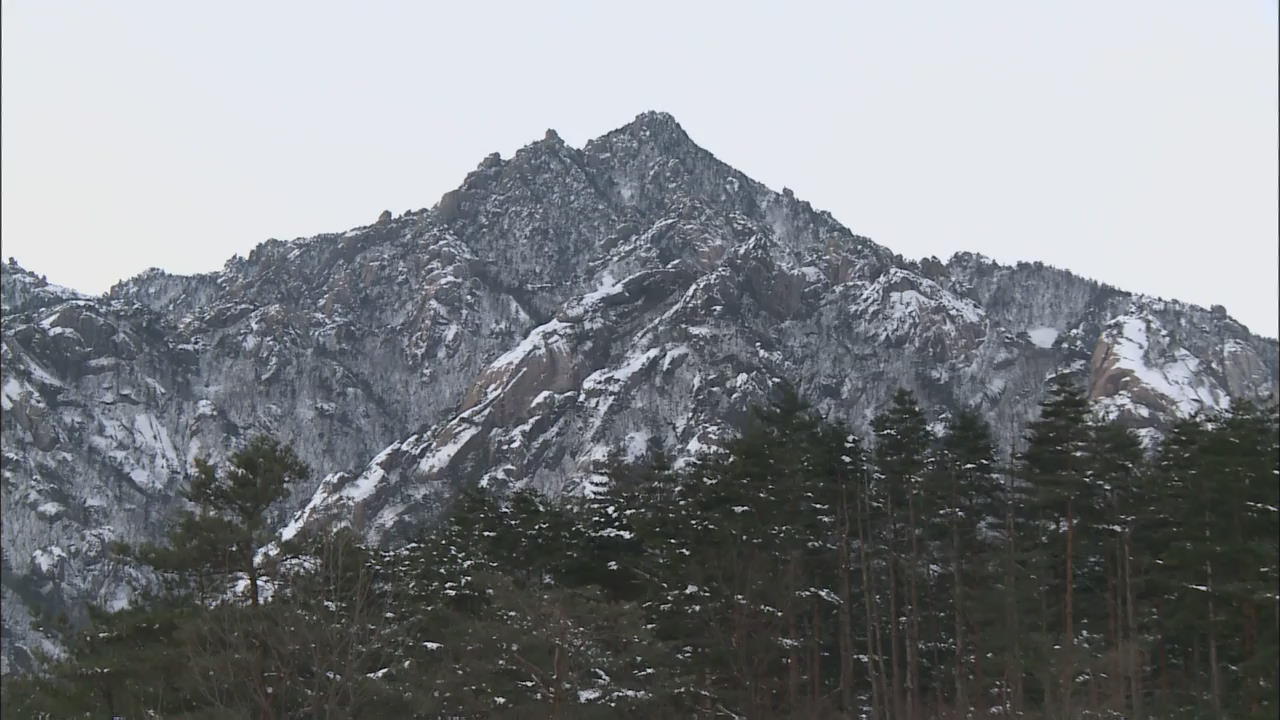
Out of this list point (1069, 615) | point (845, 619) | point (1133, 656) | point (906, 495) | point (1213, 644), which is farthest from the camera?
point (906, 495)

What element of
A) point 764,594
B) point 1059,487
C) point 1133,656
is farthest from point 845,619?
point 1133,656

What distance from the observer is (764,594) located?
4697 cm

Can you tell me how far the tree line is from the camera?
35812mm

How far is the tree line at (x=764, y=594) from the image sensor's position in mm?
35812

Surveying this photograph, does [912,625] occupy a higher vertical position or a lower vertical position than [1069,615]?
lower

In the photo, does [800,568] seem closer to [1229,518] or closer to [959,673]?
[959,673]

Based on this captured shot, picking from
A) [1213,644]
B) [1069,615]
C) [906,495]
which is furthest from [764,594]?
[1213,644]

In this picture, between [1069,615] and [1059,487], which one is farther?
[1059,487]

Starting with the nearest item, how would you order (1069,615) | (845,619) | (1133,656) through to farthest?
(1133,656) → (1069,615) → (845,619)

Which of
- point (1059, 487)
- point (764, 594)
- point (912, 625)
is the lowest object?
point (912, 625)

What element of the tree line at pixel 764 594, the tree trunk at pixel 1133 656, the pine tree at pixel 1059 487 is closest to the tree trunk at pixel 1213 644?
the tree line at pixel 764 594

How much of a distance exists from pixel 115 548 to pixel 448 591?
550 inches

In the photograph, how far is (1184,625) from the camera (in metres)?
46.2

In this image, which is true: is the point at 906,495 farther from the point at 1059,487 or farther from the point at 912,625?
the point at 1059,487
